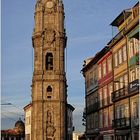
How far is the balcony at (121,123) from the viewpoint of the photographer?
118 feet

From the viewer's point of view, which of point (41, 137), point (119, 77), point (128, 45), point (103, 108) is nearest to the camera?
point (128, 45)

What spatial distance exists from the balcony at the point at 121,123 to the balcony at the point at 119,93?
2075mm

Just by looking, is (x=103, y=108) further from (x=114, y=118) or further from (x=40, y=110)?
(x=40, y=110)

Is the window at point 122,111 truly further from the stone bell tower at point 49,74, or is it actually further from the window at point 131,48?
the stone bell tower at point 49,74

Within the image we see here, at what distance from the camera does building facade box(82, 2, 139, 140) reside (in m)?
34.7

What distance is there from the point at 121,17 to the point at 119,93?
291 inches

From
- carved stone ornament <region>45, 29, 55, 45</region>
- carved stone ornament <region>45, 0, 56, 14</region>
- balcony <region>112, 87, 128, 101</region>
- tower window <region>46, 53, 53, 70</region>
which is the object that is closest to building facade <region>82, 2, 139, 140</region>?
balcony <region>112, 87, 128, 101</region>

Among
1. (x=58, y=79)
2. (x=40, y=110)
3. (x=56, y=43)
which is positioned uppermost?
(x=56, y=43)

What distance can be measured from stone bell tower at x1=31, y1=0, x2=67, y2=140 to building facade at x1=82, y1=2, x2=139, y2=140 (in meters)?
9.20

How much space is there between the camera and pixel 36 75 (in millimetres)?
59750

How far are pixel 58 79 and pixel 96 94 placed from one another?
A: 12362 mm

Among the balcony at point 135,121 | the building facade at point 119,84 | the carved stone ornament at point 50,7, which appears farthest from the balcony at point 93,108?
the carved stone ornament at point 50,7

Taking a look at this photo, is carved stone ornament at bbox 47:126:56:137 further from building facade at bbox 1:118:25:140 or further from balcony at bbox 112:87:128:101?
building facade at bbox 1:118:25:140

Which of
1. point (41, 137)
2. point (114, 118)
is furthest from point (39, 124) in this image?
point (114, 118)
